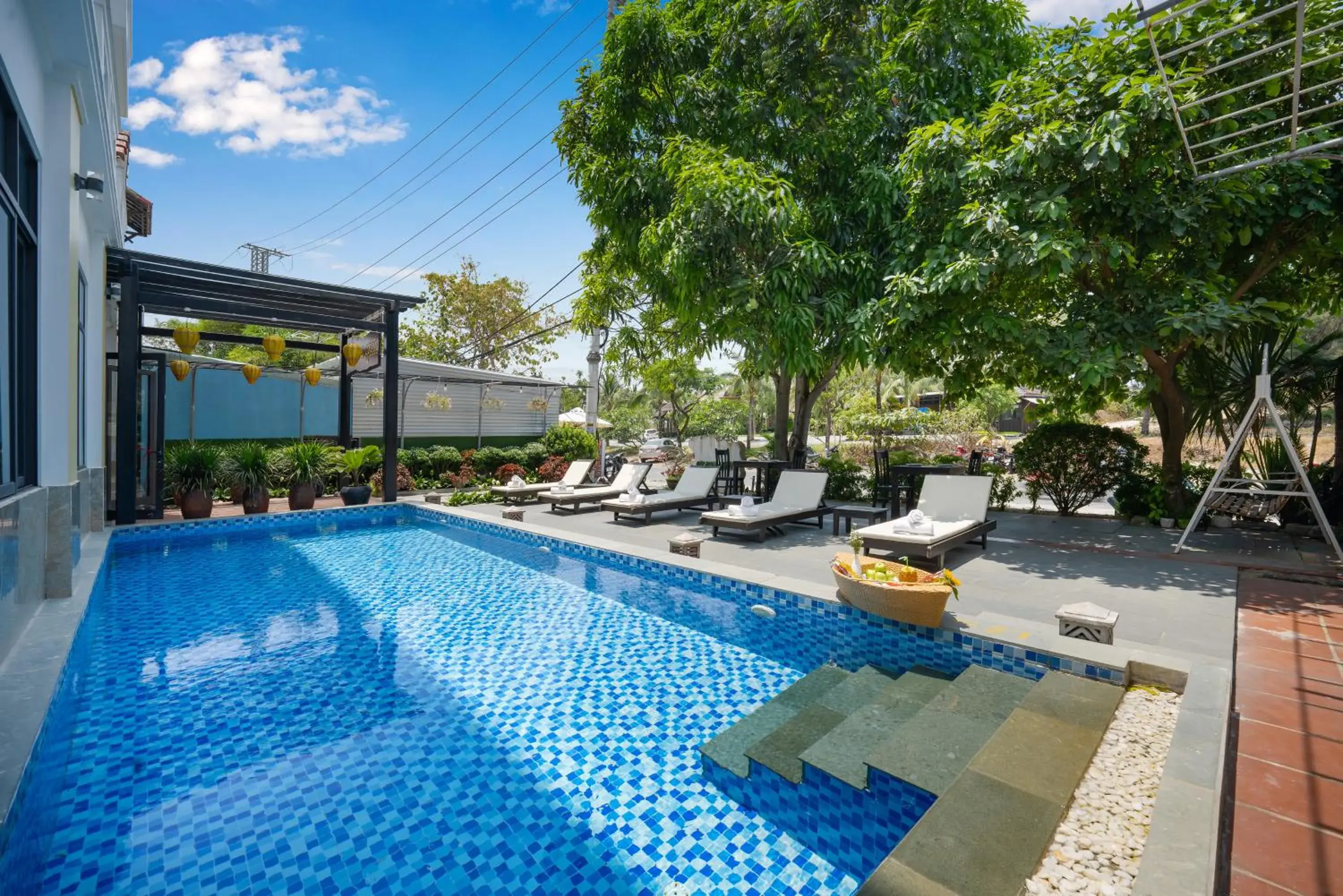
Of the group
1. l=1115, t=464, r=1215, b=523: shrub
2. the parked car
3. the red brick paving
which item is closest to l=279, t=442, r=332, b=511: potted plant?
the parked car

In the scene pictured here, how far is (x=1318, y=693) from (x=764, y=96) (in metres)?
10.5

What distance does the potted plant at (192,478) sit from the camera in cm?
989

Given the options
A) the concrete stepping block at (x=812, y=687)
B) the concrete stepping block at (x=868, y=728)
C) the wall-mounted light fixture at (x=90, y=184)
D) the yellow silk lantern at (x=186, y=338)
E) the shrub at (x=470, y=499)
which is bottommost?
the concrete stepping block at (x=812, y=687)

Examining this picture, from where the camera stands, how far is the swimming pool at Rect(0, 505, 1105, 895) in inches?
107

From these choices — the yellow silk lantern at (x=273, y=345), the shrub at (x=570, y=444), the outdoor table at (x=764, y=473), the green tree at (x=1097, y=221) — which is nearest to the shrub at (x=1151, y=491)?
the green tree at (x=1097, y=221)

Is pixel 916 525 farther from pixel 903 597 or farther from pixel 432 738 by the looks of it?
pixel 432 738

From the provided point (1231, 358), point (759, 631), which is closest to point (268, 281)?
point (759, 631)

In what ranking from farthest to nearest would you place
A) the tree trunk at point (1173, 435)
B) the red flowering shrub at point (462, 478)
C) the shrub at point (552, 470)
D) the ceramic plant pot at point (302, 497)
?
the shrub at point (552, 470), the red flowering shrub at point (462, 478), the ceramic plant pot at point (302, 497), the tree trunk at point (1173, 435)

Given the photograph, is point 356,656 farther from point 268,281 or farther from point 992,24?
point 992,24

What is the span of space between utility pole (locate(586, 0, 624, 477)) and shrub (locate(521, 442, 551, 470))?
135cm

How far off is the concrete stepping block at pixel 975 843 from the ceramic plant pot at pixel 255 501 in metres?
11.4

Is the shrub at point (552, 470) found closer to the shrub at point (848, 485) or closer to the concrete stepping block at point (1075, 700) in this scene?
the shrub at point (848, 485)

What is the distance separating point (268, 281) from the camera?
9.96 metres

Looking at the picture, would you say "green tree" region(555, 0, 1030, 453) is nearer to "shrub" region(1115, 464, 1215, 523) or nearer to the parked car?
"shrub" region(1115, 464, 1215, 523)
